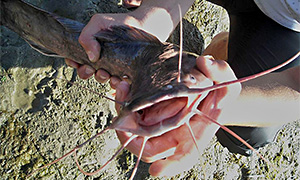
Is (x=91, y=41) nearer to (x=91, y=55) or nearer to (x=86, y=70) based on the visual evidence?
(x=91, y=55)

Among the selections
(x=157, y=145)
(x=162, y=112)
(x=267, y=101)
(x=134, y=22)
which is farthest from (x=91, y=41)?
(x=267, y=101)

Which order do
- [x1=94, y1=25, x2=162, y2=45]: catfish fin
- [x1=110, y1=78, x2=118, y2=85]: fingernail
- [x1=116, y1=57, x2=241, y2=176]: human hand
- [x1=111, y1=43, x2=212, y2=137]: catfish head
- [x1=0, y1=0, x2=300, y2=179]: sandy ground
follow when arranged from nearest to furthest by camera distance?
[x1=111, y1=43, x2=212, y2=137]: catfish head
[x1=116, y1=57, x2=241, y2=176]: human hand
[x1=94, y1=25, x2=162, y2=45]: catfish fin
[x1=110, y1=78, x2=118, y2=85]: fingernail
[x1=0, y1=0, x2=300, y2=179]: sandy ground

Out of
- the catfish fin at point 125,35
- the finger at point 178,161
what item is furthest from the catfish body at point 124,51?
the finger at point 178,161

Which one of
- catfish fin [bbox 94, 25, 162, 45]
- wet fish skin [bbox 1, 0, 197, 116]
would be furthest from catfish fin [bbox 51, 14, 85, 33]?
catfish fin [bbox 94, 25, 162, 45]

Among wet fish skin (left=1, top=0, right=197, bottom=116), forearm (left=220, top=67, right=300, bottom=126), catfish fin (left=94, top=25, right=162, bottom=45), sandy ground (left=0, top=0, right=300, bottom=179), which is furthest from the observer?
sandy ground (left=0, top=0, right=300, bottom=179)

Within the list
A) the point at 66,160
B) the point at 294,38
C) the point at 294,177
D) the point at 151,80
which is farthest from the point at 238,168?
the point at 151,80

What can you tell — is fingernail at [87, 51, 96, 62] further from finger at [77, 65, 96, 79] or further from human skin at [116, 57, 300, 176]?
human skin at [116, 57, 300, 176]

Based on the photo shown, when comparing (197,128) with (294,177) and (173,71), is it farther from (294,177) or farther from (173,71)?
(294,177)

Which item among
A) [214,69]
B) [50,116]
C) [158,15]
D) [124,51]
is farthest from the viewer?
[50,116]
